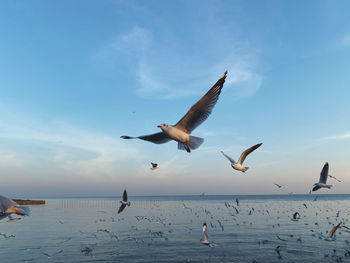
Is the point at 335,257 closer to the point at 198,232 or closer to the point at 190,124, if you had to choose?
the point at 198,232

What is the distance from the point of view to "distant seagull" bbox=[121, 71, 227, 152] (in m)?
7.87

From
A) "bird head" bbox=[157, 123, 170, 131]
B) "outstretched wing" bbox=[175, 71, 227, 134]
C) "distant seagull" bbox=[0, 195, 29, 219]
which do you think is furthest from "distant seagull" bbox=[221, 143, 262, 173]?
"distant seagull" bbox=[0, 195, 29, 219]

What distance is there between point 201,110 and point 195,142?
43.8 inches

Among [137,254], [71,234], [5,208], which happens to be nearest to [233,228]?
[137,254]

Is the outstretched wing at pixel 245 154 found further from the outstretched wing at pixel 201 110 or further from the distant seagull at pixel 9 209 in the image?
the distant seagull at pixel 9 209

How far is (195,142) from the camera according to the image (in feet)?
28.8

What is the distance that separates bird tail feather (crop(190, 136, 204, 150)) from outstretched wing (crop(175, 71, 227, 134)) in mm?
276

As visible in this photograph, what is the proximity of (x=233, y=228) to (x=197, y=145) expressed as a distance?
115 feet

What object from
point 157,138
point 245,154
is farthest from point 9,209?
point 245,154

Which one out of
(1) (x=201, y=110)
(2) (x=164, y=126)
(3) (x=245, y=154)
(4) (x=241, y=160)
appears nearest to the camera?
(1) (x=201, y=110)

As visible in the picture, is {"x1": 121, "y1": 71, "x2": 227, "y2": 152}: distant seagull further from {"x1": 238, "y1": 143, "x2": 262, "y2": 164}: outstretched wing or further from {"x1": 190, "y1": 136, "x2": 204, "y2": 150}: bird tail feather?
{"x1": 238, "y1": 143, "x2": 262, "y2": 164}: outstretched wing

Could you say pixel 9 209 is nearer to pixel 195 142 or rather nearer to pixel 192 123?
pixel 192 123

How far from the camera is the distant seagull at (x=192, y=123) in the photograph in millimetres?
7867

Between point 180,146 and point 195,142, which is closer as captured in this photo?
point 195,142
